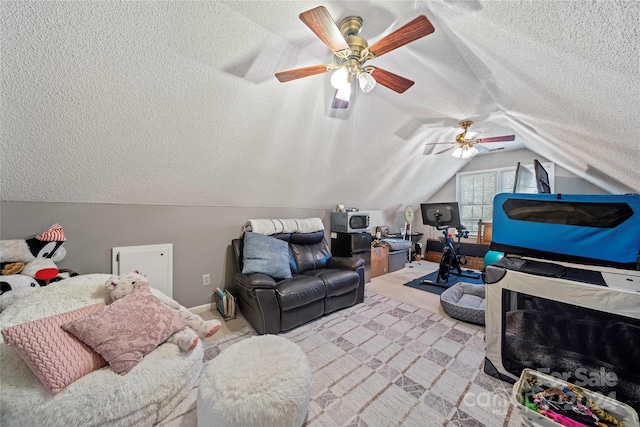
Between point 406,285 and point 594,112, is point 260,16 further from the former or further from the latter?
point 406,285

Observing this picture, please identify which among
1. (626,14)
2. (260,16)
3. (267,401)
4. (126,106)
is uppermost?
(260,16)

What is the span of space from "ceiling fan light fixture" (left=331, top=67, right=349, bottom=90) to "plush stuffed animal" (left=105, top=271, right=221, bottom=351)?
6.65 ft

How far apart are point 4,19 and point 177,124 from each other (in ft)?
2.98

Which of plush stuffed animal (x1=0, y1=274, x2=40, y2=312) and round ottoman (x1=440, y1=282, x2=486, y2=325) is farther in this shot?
round ottoman (x1=440, y1=282, x2=486, y2=325)

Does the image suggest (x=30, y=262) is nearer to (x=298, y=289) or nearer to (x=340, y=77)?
(x=298, y=289)

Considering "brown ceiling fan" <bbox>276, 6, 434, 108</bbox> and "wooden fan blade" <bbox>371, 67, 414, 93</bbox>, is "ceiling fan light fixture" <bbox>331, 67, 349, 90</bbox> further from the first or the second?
"wooden fan blade" <bbox>371, 67, 414, 93</bbox>

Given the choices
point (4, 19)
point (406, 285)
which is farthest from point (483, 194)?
point (4, 19)

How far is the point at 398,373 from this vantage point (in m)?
1.75

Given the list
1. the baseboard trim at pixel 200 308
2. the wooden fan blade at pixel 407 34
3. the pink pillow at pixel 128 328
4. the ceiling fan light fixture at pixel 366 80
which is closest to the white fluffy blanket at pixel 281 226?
the baseboard trim at pixel 200 308

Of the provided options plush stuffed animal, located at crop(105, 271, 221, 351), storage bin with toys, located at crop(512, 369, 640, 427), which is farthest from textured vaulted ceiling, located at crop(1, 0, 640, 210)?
storage bin with toys, located at crop(512, 369, 640, 427)

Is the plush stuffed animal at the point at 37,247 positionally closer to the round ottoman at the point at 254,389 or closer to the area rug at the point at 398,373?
the area rug at the point at 398,373

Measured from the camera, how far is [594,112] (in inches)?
55.6

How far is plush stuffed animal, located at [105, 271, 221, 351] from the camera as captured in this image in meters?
1.52

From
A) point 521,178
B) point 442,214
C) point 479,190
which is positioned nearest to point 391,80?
point 521,178
